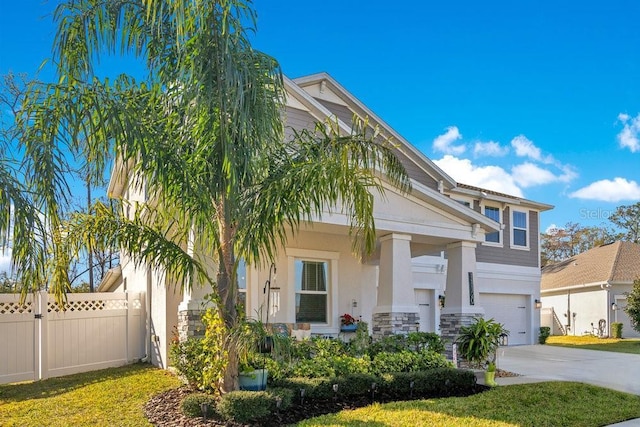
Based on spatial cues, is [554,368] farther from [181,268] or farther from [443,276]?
[181,268]

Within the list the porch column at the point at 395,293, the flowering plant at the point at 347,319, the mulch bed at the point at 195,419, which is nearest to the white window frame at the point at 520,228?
the flowering plant at the point at 347,319

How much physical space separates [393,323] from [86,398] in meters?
5.64

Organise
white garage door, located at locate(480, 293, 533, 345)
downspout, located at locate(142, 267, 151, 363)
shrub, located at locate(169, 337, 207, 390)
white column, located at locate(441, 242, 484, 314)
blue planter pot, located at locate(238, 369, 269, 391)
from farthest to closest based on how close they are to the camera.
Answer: white garage door, located at locate(480, 293, 533, 345) → white column, located at locate(441, 242, 484, 314) → downspout, located at locate(142, 267, 151, 363) → shrub, located at locate(169, 337, 207, 390) → blue planter pot, located at locate(238, 369, 269, 391)

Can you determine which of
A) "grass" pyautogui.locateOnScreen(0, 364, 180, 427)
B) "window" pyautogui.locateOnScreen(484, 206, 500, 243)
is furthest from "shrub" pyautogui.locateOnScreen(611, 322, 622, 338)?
"grass" pyautogui.locateOnScreen(0, 364, 180, 427)

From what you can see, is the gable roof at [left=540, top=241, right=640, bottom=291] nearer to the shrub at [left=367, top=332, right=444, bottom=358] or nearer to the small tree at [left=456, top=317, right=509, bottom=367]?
the small tree at [left=456, top=317, right=509, bottom=367]

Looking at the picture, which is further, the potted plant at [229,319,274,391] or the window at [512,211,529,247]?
the window at [512,211,529,247]

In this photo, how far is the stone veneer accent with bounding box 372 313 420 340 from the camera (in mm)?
10906

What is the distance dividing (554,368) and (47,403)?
10514 millimetres

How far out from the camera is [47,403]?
788 cm

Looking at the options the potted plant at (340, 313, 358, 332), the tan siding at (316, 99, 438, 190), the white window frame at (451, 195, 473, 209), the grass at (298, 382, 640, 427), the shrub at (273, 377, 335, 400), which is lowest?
the grass at (298, 382, 640, 427)

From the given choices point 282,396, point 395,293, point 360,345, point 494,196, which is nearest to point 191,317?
point 282,396

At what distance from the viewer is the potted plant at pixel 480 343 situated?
10589 millimetres

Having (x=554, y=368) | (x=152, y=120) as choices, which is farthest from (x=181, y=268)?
(x=554, y=368)

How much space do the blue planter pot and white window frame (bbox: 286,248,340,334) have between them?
499 centimetres
